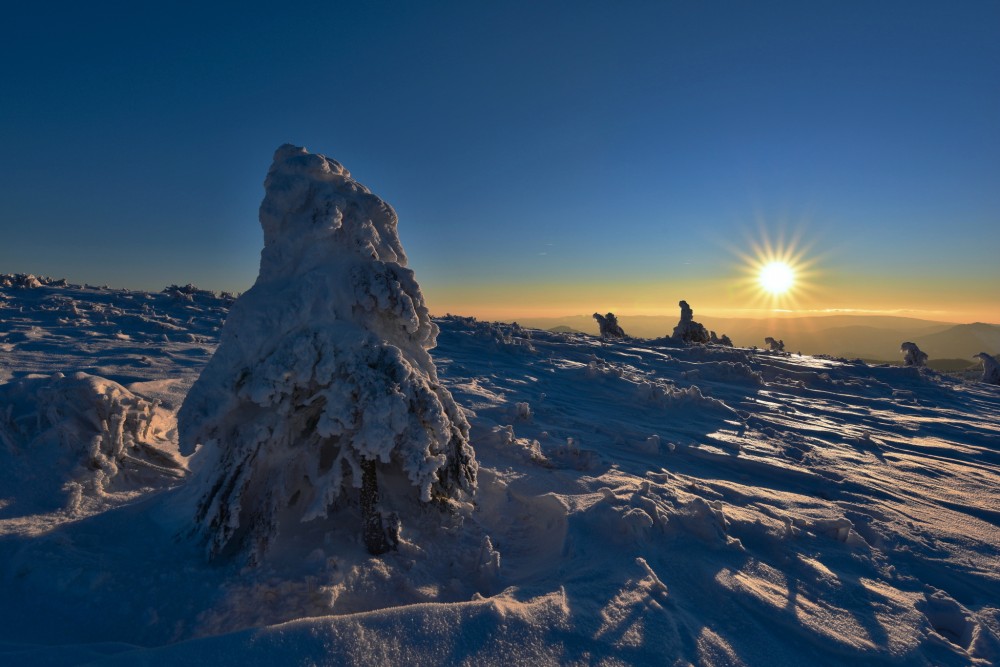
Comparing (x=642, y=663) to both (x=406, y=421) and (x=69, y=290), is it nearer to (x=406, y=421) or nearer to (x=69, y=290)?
(x=406, y=421)

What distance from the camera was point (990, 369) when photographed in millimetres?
20188

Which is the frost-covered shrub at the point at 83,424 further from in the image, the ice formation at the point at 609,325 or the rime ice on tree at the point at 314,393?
the ice formation at the point at 609,325

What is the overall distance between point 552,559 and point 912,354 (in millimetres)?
26526

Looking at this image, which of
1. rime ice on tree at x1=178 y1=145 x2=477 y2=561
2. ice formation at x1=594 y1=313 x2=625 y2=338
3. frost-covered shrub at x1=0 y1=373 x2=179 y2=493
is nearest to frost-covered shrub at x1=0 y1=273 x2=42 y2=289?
frost-covered shrub at x1=0 y1=373 x2=179 y2=493

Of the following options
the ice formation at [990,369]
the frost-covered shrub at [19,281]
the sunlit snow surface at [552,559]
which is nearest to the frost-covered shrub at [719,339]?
the ice formation at [990,369]

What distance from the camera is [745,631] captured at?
11.6 ft

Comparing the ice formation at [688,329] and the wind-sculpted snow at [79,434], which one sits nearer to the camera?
the wind-sculpted snow at [79,434]

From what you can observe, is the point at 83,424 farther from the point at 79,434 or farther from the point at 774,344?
the point at 774,344

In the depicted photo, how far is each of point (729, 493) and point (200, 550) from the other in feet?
21.7

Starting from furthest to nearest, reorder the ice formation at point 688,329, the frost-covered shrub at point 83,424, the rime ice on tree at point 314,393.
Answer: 1. the ice formation at point 688,329
2. the frost-covered shrub at point 83,424
3. the rime ice on tree at point 314,393

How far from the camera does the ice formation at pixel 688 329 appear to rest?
26.1 metres

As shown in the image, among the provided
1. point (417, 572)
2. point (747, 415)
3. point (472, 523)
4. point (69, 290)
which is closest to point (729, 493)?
point (472, 523)

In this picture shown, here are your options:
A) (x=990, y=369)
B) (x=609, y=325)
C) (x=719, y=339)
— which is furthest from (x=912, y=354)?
(x=609, y=325)

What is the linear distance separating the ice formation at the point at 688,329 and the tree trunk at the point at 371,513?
24520 millimetres
